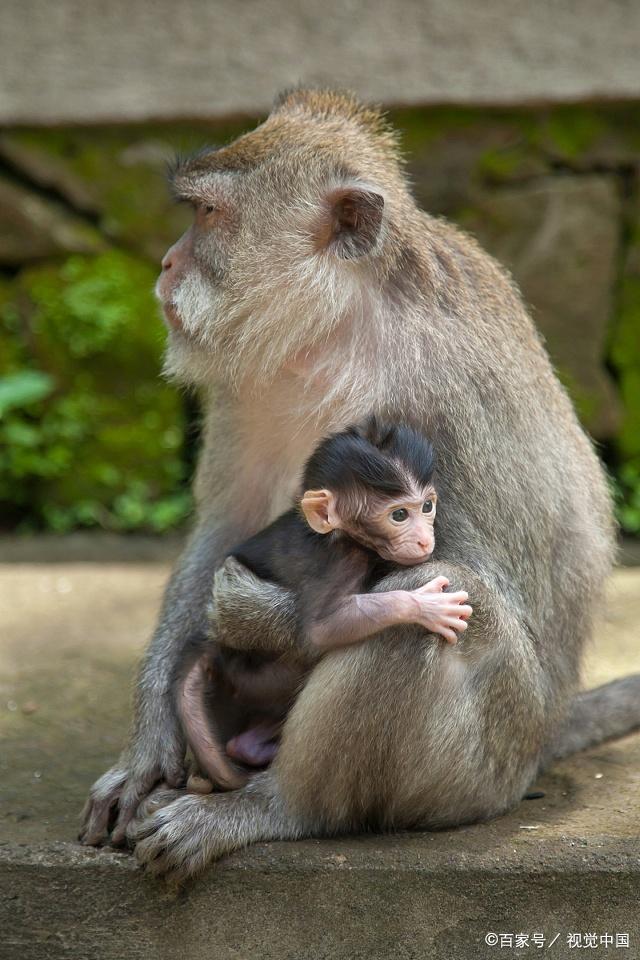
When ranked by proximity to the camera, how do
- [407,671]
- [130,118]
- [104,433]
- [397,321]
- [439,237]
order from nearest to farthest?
[407,671]
[397,321]
[439,237]
[130,118]
[104,433]

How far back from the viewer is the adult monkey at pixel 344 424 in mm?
3559

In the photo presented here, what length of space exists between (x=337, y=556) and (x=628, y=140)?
454 cm

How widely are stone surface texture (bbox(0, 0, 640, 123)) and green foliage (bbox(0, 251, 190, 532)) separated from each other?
1.07 meters

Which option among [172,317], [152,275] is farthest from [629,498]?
[172,317]

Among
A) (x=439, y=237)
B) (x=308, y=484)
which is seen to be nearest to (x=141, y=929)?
(x=308, y=484)

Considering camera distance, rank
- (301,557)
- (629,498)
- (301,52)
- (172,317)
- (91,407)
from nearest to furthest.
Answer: (301,557) → (172,317) → (301,52) → (629,498) → (91,407)

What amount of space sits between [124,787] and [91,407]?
4.13 meters

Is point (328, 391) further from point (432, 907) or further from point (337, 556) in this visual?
point (432, 907)

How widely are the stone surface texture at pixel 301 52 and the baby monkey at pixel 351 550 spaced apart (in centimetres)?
391

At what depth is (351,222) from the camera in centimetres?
384

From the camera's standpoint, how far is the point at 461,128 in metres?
7.15

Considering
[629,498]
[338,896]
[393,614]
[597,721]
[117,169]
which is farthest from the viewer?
[629,498]

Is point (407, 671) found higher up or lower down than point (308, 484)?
lower down

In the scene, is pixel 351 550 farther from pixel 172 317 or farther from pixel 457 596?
pixel 172 317
